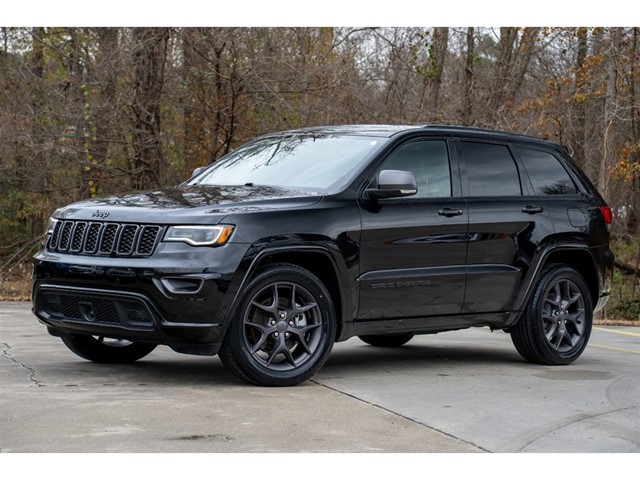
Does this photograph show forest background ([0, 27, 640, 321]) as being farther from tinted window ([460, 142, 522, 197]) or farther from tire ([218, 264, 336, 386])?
tire ([218, 264, 336, 386])

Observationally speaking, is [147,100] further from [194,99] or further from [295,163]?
[295,163]

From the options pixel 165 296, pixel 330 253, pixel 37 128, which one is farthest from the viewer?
pixel 37 128

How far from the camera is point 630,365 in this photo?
10.1 m

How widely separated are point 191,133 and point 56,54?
3451 mm

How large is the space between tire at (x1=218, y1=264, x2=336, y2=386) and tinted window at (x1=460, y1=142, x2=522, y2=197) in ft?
6.40

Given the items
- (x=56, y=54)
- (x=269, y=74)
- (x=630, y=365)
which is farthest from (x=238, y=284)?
(x=56, y=54)

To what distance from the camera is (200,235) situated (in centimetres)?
762

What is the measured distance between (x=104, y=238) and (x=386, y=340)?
3.88m

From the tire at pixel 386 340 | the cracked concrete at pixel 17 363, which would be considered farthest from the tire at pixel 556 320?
the cracked concrete at pixel 17 363

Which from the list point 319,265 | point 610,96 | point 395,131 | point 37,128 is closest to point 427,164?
point 395,131

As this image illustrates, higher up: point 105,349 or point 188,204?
point 188,204

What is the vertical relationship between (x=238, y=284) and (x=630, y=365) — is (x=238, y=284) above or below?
above

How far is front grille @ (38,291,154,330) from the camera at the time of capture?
773 cm

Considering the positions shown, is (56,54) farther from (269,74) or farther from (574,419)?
(574,419)
